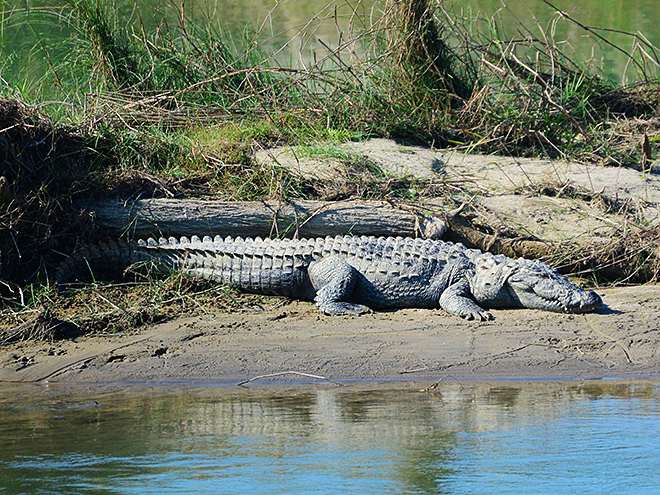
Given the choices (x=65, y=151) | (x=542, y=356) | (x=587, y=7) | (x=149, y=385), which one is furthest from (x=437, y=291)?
(x=587, y=7)

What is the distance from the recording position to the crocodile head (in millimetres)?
4773

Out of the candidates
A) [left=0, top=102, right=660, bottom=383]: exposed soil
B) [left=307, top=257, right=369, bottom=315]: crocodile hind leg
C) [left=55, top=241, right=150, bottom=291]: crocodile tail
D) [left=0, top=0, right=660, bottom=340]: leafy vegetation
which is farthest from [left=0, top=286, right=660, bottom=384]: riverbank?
[left=0, top=0, right=660, bottom=340]: leafy vegetation

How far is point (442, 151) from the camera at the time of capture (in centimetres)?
702

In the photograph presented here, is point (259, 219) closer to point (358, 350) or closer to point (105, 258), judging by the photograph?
point (105, 258)

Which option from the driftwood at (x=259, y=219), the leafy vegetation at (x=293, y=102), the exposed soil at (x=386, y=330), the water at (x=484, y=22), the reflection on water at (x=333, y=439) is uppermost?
the water at (x=484, y=22)

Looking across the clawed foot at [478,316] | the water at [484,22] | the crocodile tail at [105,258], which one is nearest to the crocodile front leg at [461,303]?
the clawed foot at [478,316]

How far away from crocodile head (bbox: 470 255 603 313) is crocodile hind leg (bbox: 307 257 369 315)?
0.85 metres

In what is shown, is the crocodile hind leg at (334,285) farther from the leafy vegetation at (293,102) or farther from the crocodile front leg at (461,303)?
the leafy vegetation at (293,102)

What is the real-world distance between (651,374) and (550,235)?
6.18ft

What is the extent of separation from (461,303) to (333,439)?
2.06m

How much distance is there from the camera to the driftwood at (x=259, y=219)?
5.57 metres

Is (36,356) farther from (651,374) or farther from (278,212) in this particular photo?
(651,374)

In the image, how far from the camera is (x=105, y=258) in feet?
17.6

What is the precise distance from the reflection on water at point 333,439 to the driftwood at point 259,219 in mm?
1834
